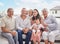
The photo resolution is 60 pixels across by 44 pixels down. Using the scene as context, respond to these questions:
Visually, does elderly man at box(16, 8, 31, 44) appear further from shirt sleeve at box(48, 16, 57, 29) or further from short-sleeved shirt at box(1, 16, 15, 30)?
shirt sleeve at box(48, 16, 57, 29)

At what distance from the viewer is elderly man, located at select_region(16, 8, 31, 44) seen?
2.47m

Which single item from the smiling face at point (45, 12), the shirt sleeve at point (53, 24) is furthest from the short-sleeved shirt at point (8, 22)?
the shirt sleeve at point (53, 24)

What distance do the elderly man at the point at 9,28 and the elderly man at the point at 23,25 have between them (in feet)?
0.22

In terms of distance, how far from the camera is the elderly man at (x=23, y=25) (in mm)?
2475

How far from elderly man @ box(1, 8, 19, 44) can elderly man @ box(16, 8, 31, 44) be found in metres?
0.07

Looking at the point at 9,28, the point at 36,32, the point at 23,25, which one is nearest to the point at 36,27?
the point at 36,32

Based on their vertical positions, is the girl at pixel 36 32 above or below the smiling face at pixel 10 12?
below

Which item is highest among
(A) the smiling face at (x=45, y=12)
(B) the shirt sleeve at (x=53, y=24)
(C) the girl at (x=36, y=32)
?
(A) the smiling face at (x=45, y=12)

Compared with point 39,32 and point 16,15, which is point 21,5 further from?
point 39,32

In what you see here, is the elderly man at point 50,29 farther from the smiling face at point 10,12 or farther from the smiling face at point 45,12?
the smiling face at point 10,12

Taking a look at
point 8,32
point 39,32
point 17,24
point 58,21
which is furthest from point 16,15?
point 58,21

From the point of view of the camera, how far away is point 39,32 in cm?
250

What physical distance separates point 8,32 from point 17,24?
7.8 inches

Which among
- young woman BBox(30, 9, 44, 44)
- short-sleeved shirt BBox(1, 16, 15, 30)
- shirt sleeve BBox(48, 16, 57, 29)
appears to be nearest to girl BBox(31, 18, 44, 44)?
young woman BBox(30, 9, 44, 44)
